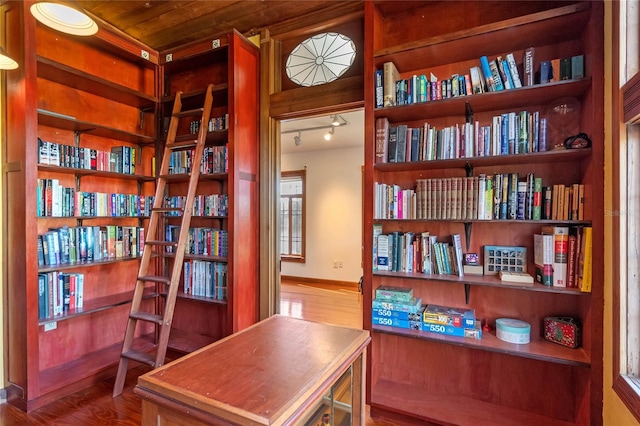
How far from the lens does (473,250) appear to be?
206 cm

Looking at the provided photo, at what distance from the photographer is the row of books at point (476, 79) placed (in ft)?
5.70

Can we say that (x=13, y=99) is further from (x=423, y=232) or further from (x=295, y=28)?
(x=423, y=232)

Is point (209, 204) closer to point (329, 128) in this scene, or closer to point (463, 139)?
point (463, 139)

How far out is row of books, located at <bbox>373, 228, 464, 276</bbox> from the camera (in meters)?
2.01

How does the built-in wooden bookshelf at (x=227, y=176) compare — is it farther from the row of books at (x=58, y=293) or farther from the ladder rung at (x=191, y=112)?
the row of books at (x=58, y=293)

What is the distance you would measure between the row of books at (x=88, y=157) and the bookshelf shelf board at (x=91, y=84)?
455 millimetres

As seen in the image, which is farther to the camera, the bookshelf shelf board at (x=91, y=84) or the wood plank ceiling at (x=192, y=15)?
the wood plank ceiling at (x=192, y=15)

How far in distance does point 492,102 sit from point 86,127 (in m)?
3.03

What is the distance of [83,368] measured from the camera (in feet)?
7.83

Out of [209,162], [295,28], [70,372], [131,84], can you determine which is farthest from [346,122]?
[70,372]

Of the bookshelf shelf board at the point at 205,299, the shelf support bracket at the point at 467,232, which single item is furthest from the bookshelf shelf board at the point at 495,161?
the bookshelf shelf board at the point at 205,299

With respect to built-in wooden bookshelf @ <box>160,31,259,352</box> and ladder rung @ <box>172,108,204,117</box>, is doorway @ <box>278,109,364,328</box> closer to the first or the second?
built-in wooden bookshelf @ <box>160,31,259,352</box>

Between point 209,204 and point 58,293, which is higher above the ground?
point 209,204

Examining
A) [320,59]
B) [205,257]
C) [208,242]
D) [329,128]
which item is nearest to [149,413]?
[205,257]
